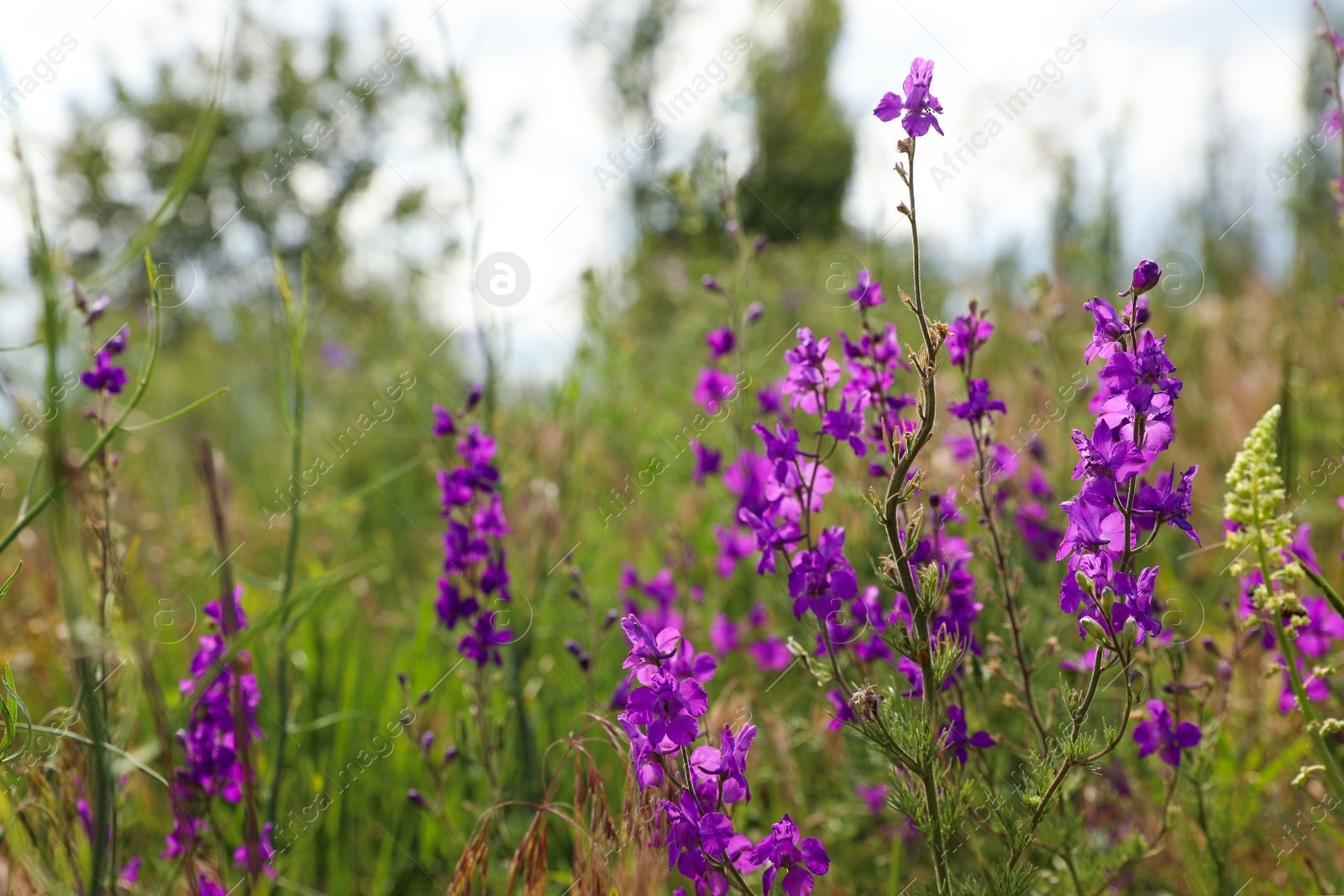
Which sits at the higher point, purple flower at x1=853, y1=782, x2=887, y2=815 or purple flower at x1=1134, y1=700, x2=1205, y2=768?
purple flower at x1=1134, y1=700, x2=1205, y2=768

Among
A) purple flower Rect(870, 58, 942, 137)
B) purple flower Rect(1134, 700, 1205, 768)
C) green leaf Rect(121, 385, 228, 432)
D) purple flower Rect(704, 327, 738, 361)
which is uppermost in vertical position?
purple flower Rect(870, 58, 942, 137)

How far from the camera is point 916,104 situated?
4.32 feet

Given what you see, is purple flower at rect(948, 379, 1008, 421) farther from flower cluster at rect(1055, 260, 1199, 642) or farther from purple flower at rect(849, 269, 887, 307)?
flower cluster at rect(1055, 260, 1199, 642)

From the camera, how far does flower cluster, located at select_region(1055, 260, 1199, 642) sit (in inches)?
47.8

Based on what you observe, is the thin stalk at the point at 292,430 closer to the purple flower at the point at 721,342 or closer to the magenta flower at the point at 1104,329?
the purple flower at the point at 721,342

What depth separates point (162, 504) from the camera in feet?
19.9

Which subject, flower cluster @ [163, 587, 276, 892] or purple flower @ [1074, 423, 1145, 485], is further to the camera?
flower cluster @ [163, 587, 276, 892]

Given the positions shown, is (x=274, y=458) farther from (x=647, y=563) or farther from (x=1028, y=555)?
(x=1028, y=555)

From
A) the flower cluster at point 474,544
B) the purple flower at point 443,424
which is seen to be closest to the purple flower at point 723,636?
the flower cluster at point 474,544

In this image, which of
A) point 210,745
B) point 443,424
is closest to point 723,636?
point 443,424

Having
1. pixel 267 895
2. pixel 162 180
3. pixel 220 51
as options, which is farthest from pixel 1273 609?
pixel 162 180

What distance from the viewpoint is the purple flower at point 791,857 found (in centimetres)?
134

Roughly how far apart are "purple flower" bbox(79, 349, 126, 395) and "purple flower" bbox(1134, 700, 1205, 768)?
2054 mm

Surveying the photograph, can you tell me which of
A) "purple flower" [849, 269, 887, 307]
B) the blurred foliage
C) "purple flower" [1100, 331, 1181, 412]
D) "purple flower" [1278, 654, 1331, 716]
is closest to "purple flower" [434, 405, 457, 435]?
"purple flower" [849, 269, 887, 307]
